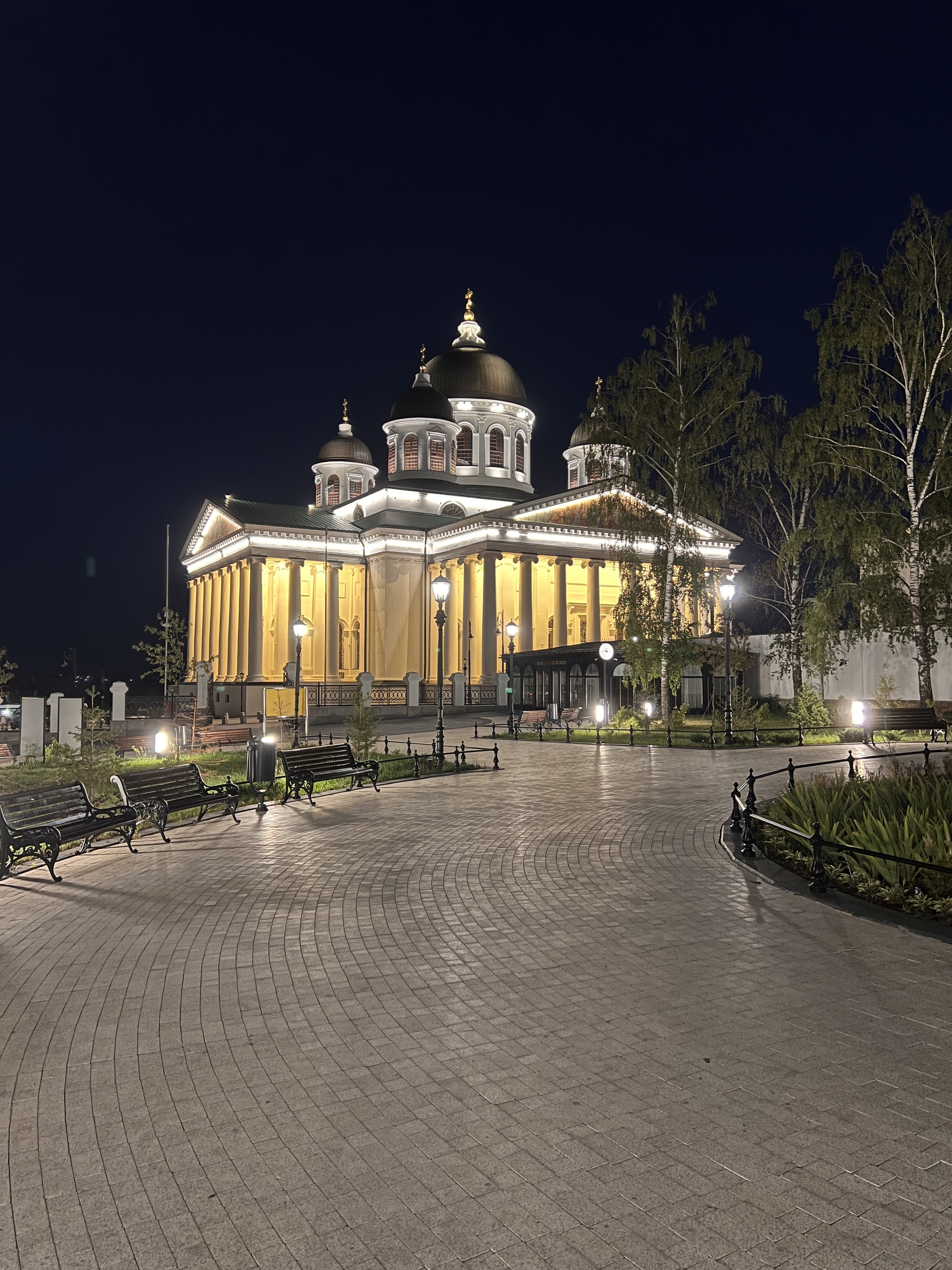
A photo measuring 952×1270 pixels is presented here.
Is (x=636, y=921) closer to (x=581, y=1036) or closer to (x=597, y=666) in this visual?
(x=581, y=1036)

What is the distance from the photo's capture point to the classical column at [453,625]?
2227 inches

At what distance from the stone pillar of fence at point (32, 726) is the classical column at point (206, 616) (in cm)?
4664

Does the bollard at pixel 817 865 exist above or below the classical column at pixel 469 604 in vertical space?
below

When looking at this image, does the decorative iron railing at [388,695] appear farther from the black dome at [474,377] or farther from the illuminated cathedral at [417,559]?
the black dome at [474,377]

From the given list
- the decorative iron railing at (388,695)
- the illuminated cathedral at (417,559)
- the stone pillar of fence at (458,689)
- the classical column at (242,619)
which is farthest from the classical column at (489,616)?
the classical column at (242,619)

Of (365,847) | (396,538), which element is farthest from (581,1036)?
(396,538)

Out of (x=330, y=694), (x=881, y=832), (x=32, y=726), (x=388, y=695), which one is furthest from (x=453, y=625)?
(x=881, y=832)

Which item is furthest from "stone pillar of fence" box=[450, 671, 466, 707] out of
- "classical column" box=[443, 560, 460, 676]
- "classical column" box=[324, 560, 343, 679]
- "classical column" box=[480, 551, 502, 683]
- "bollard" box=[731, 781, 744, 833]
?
"bollard" box=[731, 781, 744, 833]

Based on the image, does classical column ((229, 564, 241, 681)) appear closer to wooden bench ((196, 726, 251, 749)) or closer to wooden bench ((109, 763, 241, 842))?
wooden bench ((196, 726, 251, 749))

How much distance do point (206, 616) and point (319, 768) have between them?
188ft

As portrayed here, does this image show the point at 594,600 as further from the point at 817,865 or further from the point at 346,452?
the point at 817,865

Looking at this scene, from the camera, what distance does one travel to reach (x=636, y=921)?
786cm

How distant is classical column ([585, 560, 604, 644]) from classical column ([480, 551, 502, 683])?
6.41m

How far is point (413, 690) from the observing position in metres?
45.0
